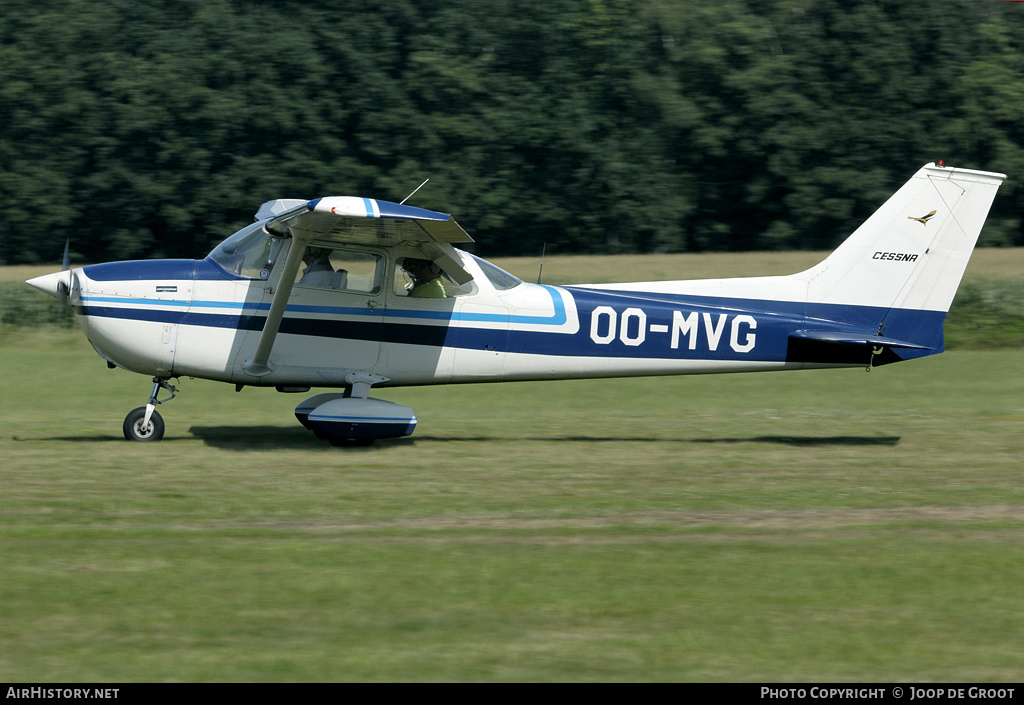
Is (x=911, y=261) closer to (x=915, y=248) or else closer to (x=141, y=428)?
(x=915, y=248)

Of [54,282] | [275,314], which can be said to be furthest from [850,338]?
[54,282]

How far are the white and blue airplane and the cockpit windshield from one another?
0.04 feet

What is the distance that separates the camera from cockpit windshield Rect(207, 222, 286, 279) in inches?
388

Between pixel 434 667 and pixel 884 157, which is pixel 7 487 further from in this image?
pixel 884 157

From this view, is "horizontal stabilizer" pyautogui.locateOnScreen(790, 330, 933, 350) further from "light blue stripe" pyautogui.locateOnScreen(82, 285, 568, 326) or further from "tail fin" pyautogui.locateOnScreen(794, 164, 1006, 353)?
"light blue stripe" pyautogui.locateOnScreen(82, 285, 568, 326)

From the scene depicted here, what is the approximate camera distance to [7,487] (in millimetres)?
7820

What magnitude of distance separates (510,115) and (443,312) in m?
28.9

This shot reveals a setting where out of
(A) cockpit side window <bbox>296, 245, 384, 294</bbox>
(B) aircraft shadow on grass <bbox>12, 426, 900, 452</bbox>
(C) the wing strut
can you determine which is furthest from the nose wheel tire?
(A) cockpit side window <bbox>296, 245, 384, 294</bbox>

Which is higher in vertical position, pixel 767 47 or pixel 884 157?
pixel 767 47

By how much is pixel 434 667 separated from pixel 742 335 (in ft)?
22.0

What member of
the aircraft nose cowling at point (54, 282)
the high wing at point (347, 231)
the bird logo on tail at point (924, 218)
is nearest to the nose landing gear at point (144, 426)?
the high wing at point (347, 231)

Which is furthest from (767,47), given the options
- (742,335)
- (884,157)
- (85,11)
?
(742,335)

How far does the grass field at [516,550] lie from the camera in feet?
15.2

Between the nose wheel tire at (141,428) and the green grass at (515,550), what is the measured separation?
0.71 feet
